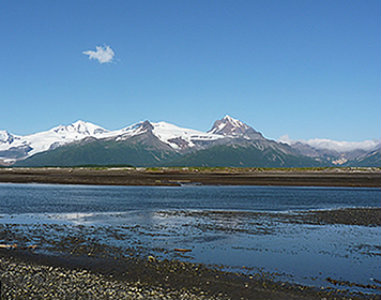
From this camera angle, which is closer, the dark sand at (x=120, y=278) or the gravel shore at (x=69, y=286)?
the gravel shore at (x=69, y=286)

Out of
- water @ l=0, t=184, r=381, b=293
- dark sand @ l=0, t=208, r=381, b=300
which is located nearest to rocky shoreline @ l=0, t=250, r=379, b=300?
dark sand @ l=0, t=208, r=381, b=300

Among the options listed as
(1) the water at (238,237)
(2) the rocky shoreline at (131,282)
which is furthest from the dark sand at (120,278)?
(1) the water at (238,237)

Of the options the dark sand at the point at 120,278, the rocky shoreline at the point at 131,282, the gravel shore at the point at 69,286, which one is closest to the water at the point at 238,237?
the dark sand at the point at 120,278

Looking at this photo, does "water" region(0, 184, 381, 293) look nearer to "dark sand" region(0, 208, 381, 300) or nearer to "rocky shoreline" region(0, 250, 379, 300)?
"dark sand" region(0, 208, 381, 300)

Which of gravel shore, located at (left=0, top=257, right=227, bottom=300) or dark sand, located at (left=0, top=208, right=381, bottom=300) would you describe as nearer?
gravel shore, located at (left=0, top=257, right=227, bottom=300)

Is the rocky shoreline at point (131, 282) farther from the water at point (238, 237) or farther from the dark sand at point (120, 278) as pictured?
the water at point (238, 237)

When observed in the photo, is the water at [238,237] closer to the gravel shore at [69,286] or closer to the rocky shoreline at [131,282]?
the rocky shoreline at [131,282]

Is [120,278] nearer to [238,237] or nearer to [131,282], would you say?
[131,282]

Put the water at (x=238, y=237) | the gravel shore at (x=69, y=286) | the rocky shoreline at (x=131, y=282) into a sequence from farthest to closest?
1. the water at (x=238, y=237)
2. the rocky shoreline at (x=131, y=282)
3. the gravel shore at (x=69, y=286)

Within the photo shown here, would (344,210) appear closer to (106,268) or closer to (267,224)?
(267,224)

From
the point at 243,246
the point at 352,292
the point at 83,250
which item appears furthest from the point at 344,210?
the point at 83,250

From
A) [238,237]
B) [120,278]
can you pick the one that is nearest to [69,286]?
[120,278]

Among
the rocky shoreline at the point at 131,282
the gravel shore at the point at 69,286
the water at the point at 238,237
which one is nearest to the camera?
the gravel shore at the point at 69,286

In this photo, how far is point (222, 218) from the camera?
4147 centimetres
